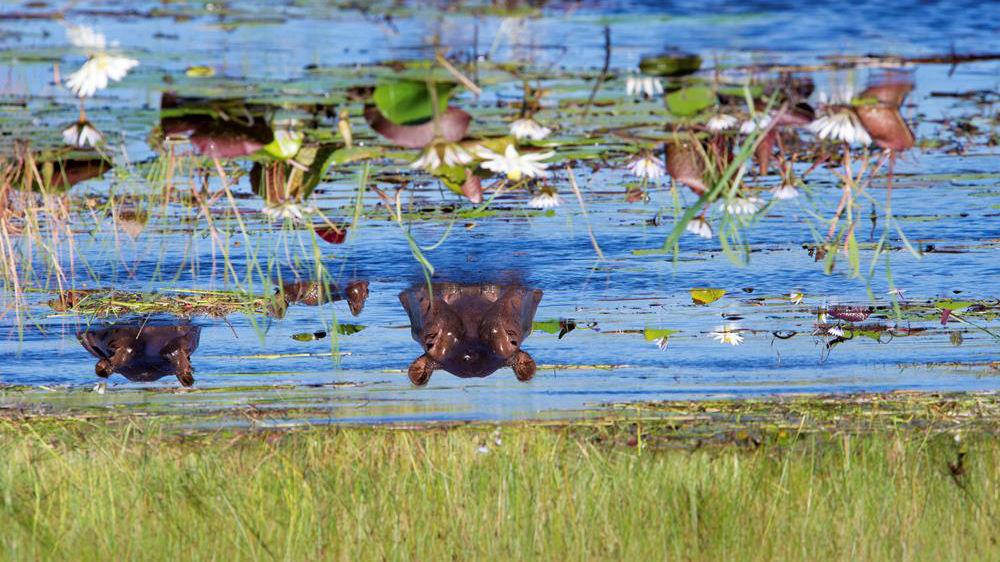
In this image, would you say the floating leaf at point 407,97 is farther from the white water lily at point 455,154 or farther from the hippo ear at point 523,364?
the hippo ear at point 523,364

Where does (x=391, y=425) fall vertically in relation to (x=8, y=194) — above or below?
below

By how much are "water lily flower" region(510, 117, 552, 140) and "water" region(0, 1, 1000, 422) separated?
0.10ft

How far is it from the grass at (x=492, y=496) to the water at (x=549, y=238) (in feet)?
0.77

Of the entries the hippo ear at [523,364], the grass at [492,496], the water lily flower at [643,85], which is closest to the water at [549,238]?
the water lily flower at [643,85]

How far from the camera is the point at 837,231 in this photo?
3.35 m

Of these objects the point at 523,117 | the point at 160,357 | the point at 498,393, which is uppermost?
the point at 523,117

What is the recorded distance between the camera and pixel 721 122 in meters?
2.62

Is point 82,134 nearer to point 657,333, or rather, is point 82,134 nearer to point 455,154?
point 455,154

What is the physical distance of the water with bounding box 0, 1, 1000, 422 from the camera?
2.26 meters

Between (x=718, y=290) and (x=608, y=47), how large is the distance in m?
1.61

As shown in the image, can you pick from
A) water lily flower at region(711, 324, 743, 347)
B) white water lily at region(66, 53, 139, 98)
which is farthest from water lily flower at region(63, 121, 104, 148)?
water lily flower at region(711, 324, 743, 347)

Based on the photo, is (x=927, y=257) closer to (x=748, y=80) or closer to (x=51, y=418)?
(x=748, y=80)

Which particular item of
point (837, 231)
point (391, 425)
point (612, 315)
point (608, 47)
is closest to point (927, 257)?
point (837, 231)

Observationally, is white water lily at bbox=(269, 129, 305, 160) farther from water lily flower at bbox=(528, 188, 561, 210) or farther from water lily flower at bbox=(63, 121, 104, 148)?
water lily flower at bbox=(528, 188, 561, 210)
